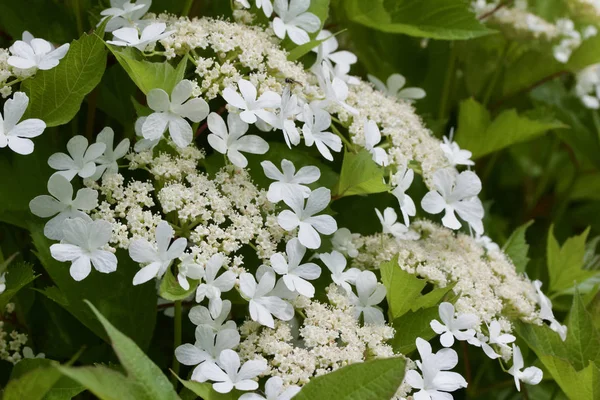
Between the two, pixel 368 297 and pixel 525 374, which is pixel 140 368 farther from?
pixel 525 374

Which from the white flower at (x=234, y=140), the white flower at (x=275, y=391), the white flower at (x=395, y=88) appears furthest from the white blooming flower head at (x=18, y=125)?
the white flower at (x=395, y=88)

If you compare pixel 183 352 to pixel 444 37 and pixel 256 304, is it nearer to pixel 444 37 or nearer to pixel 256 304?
pixel 256 304

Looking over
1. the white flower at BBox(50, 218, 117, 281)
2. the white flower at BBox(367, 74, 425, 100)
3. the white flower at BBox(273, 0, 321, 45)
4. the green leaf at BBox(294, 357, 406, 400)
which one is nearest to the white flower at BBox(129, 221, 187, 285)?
the white flower at BBox(50, 218, 117, 281)

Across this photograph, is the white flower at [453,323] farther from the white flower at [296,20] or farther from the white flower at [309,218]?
the white flower at [296,20]

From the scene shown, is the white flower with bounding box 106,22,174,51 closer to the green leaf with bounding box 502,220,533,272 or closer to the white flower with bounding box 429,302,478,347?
the white flower with bounding box 429,302,478,347

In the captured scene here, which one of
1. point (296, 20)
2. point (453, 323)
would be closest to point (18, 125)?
point (296, 20)
